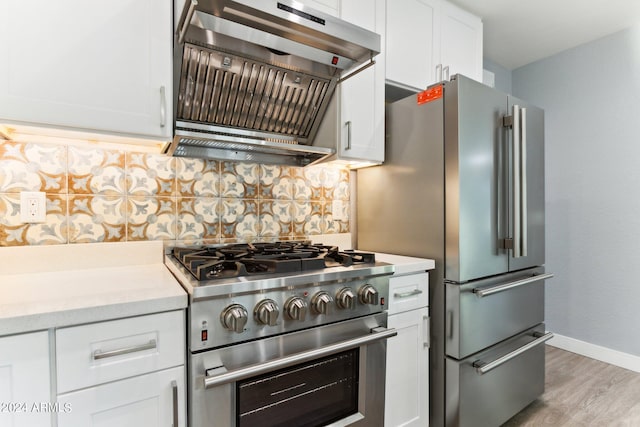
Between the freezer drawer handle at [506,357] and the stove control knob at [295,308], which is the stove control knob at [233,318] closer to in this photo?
the stove control knob at [295,308]

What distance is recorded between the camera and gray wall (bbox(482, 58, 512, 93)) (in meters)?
3.08

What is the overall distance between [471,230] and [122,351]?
1.47 m

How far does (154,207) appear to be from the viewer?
1548 millimetres

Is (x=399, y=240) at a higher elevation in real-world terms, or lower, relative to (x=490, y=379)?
higher

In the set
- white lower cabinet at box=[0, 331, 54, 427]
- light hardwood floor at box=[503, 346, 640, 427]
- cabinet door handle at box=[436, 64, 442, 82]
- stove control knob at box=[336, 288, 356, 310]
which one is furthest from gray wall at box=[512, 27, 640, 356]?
white lower cabinet at box=[0, 331, 54, 427]

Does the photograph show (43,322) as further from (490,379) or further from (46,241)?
(490,379)

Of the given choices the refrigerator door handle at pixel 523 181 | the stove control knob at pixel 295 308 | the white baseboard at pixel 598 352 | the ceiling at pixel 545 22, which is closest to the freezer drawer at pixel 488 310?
the refrigerator door handle at pixel 523 181

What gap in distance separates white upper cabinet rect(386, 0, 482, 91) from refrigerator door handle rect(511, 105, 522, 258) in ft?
1.91

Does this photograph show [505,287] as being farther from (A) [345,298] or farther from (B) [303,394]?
(B) [303,394]

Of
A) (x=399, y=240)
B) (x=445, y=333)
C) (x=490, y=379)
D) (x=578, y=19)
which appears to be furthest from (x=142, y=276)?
(x=578, y=19)

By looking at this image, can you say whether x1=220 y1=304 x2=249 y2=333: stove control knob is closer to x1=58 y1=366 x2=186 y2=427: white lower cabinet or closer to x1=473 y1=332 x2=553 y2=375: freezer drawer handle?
x1=58 y1=366 x2=186 y2=427: white lower cabinet

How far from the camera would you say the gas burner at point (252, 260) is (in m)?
1.12

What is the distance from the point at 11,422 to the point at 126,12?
1.28m

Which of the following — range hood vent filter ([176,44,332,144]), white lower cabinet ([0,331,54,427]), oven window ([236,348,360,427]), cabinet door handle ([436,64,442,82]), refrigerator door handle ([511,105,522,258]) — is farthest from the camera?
cabinet door handle ([436,64,442,82])
